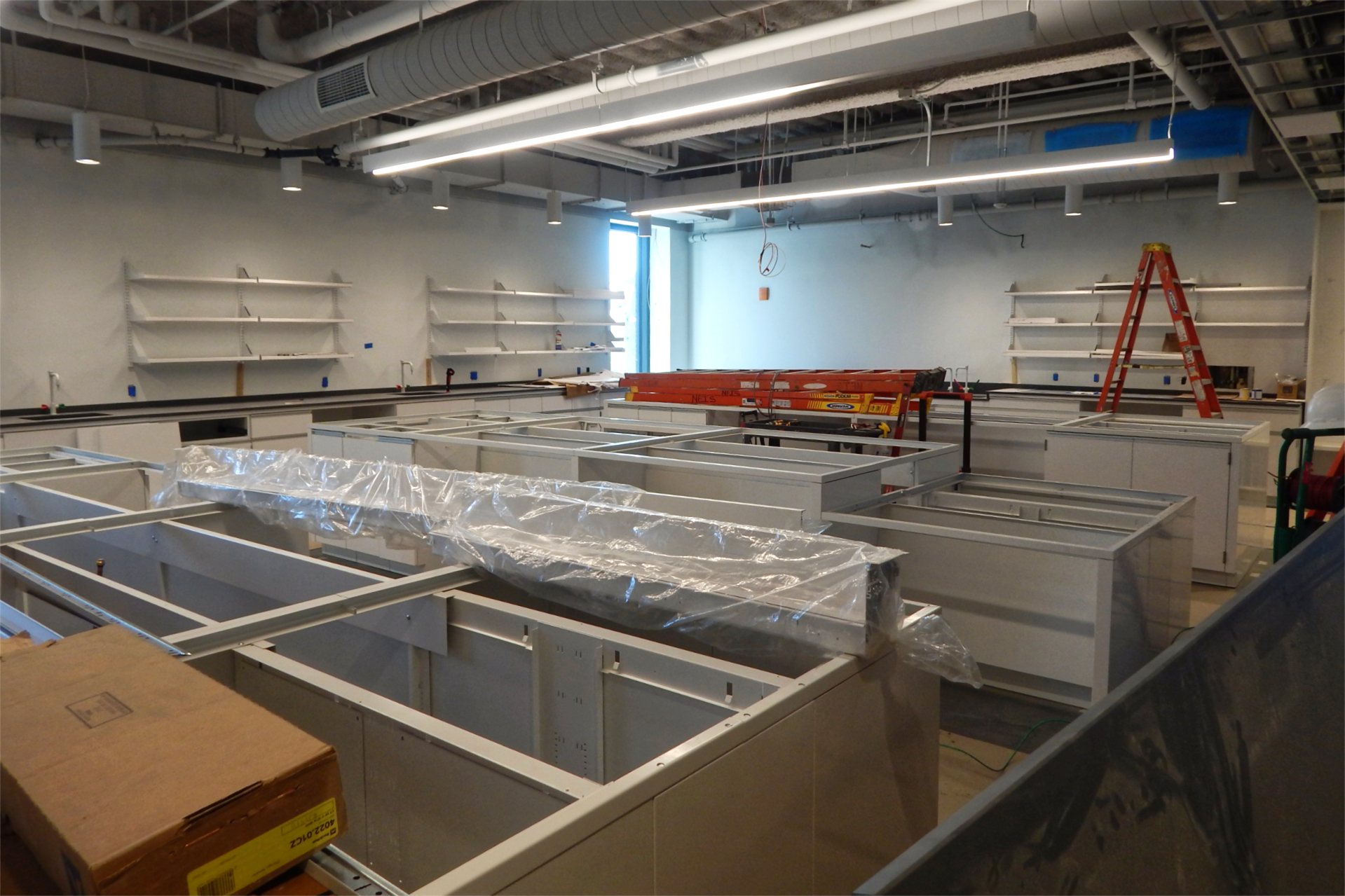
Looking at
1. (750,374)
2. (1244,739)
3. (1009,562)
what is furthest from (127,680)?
(750,374)

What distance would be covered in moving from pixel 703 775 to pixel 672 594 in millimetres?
618

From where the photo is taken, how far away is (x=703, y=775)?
127 cm

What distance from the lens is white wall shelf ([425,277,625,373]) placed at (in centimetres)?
803

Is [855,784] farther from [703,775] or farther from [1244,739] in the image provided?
[1244,739]

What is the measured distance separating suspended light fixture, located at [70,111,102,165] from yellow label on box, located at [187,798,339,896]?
561 cm

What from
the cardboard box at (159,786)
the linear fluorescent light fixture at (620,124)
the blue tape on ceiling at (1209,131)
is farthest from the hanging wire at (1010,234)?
the cardboard box at (159,786)

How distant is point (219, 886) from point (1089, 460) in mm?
4833

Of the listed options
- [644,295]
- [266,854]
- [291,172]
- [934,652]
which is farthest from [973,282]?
[266,854]

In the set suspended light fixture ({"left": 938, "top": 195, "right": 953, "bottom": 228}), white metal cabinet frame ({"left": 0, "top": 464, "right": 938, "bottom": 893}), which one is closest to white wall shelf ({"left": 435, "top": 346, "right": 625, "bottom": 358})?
suspended light fixture ({"left": 938, "top": 195, "right": 953, "bottom": 228})

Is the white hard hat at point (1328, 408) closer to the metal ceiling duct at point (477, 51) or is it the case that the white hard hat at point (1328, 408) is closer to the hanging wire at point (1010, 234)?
the metal ceiling duct at point (477, 51)

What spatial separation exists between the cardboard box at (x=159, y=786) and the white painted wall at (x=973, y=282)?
8.21m

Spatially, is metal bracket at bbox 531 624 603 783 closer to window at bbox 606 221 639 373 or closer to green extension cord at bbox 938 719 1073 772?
green extension cord at bbox 938 719 1073 772

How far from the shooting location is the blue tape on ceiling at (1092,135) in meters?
5.74

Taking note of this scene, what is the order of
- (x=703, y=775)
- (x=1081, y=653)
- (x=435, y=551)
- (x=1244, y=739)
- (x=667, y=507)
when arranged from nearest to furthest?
(x=1244, y=739) → (x=703, y=775) → (x=435, y=551) → (x=1081, y=653) → (x=667, y=507)
